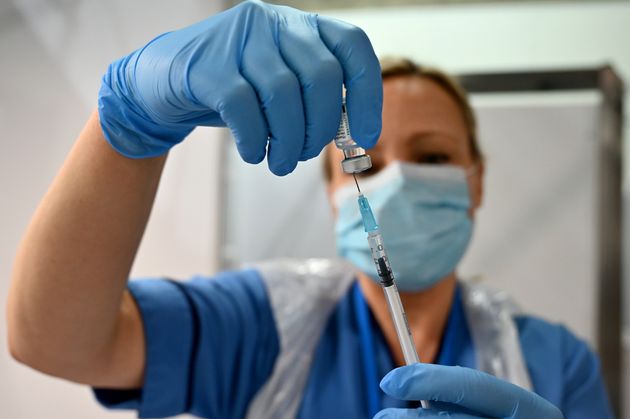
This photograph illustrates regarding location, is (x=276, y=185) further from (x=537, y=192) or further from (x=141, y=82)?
(x=141, y=82)

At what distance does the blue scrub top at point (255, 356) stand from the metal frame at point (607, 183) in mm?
681

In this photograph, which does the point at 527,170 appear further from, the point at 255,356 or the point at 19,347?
the point at 19,347

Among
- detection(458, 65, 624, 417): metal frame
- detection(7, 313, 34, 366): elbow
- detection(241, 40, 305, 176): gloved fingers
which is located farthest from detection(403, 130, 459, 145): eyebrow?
detection(458, 65, 624, 417): metal frame

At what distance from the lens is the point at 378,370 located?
83cm

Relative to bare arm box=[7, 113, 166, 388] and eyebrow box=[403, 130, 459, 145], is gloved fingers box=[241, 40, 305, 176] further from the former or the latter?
eyebrow box=[403, 130, 459, 145]

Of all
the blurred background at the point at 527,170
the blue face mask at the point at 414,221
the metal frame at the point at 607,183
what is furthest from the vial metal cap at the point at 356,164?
Answer: the metal frame at the point at 607,183

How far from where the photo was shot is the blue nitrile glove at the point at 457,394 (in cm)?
46

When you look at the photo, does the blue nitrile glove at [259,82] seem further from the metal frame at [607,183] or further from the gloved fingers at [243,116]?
the metal frame at [607,183]

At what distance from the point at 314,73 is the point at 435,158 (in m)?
0.44

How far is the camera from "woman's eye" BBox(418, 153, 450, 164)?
2.77ft

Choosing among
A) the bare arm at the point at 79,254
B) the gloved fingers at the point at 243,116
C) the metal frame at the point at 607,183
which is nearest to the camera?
the gloved fingers at the point at 243,116

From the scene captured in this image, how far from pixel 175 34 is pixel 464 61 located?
1.30m

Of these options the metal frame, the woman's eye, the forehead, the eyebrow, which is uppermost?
the forehead

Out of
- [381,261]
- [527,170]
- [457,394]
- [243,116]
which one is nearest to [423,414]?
[457,394]
